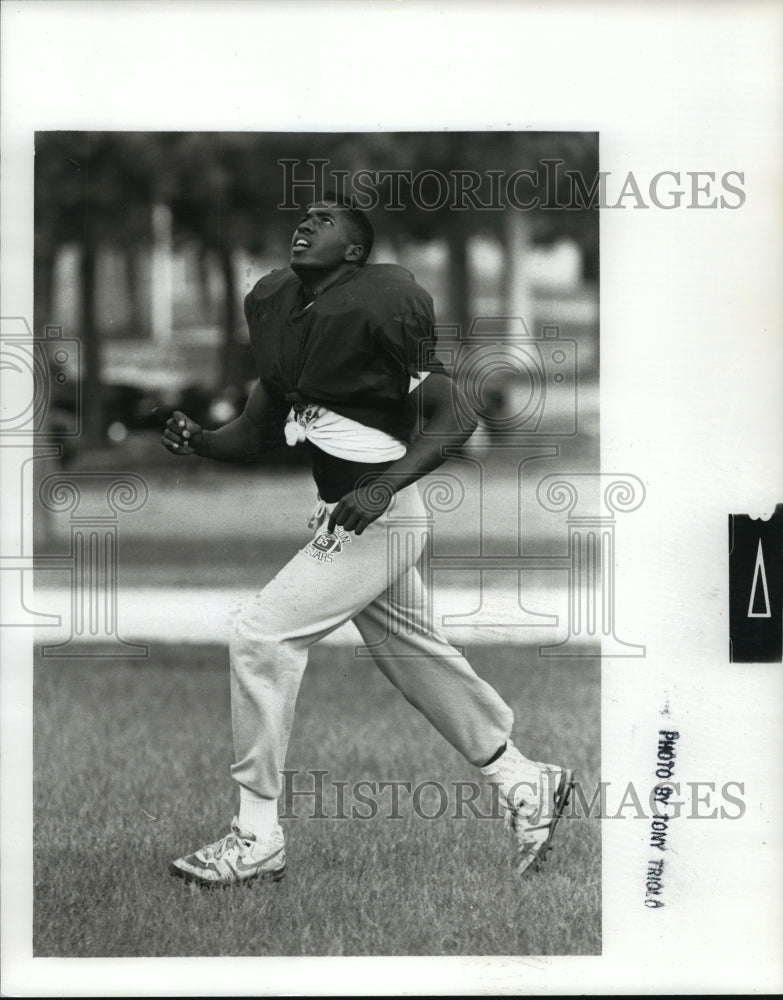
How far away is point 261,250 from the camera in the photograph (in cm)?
439

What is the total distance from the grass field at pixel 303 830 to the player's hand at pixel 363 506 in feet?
→ 1.50

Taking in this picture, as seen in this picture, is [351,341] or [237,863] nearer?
[351,341]

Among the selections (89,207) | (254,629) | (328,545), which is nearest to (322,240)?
(89,207)

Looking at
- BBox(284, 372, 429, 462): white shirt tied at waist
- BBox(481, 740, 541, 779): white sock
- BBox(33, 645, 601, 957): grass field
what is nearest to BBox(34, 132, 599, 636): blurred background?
BBox(284, 372, 429, 462): white shirt tied at waist

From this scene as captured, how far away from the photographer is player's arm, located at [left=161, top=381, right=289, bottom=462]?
4.41 metres

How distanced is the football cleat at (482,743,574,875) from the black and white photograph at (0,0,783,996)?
1 centimetres

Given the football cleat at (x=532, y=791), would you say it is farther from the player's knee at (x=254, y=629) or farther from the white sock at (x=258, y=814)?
the player's knee at (x=254, y=629)

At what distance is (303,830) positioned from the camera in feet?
14.6

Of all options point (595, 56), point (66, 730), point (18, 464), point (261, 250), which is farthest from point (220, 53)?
point (66, 730)

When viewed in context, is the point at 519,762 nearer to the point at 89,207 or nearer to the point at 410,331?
the point at 410,331

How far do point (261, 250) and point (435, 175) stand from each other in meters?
0.66

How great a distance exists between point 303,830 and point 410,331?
5.84ft

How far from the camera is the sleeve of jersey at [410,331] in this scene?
14.2 feet

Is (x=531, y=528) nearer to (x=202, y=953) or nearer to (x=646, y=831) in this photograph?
(x=646, y=831)
